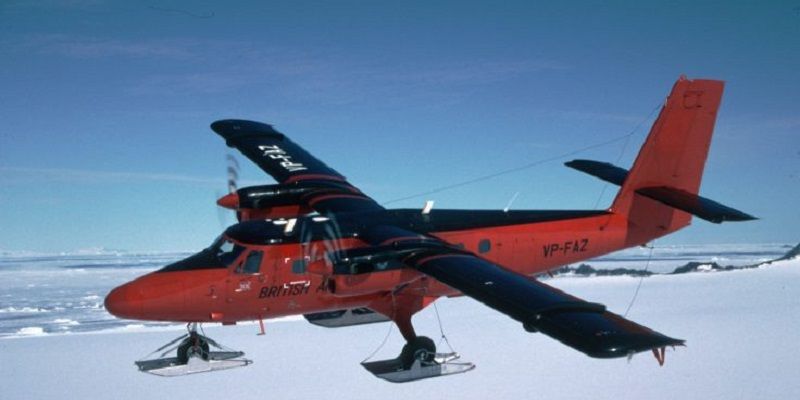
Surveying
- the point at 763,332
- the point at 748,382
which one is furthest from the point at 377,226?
the point at 763,332

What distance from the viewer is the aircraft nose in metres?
17.5

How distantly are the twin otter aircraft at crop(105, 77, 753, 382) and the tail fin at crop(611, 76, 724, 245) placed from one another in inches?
1.4

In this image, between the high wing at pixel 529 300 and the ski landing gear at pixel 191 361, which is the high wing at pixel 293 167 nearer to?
the high wing at pixel 529 300

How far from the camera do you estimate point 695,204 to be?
819 inches

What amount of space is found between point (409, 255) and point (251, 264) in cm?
434

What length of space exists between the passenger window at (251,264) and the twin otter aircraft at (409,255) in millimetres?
26

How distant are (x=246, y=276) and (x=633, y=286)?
27.4 metres

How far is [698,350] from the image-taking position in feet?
74.4

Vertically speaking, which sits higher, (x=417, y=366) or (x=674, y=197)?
(x=674, y=197)

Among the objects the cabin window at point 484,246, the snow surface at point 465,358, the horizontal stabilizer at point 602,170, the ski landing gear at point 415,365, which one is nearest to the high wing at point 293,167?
the cabin window at point 484,246

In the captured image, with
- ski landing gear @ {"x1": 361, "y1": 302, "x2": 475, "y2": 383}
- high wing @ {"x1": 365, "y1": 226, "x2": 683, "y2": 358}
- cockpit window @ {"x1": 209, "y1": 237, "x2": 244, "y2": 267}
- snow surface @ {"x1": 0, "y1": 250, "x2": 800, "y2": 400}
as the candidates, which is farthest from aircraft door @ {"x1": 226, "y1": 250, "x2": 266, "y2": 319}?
ski landing gear @ {"x1": 361, "y1": 302, "x2": 475, "y2": 383}

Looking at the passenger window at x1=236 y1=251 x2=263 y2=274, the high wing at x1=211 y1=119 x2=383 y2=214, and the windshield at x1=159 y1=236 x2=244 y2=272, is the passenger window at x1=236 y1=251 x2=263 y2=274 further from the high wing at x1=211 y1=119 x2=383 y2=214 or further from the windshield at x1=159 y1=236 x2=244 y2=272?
the high wing at x1=211 y1=119 x2=383 y2=214

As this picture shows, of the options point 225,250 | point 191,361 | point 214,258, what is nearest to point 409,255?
point 225,250

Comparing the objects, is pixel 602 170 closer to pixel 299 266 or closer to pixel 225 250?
pixel 299 266
